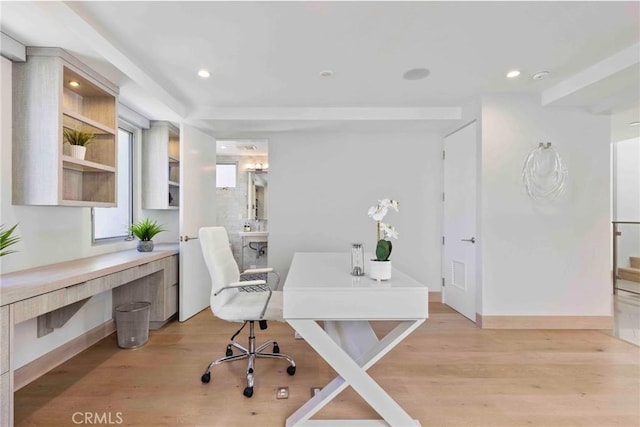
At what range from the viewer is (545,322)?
308cm

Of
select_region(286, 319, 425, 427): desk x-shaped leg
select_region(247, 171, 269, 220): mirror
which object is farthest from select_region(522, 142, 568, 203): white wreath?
select_region(247, 171, 269, 220): mirror

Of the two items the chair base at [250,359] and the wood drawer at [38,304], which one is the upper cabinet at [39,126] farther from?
the chair base at [250,359]

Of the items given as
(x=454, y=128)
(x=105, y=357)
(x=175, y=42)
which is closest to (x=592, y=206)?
(x=454, y=128)

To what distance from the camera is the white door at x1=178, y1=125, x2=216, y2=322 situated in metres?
3.25

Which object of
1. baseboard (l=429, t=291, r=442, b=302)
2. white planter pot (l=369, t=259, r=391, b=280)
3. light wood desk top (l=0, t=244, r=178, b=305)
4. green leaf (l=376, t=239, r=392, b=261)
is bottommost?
baseboard (l=429, t=291, r=442, b=302)

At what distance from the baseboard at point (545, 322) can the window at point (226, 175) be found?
4176 millimetres

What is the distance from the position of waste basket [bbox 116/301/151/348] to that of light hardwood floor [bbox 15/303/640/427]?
0.31 ft

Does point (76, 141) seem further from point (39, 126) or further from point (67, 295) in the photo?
point (67, 295)

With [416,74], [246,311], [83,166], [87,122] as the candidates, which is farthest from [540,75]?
[83,166]

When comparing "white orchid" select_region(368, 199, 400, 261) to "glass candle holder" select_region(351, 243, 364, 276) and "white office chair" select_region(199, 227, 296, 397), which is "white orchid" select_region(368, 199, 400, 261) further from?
"white office chair" select_region(199, 227, 296, 397)

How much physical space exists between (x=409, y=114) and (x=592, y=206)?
213cm

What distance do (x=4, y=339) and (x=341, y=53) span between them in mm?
2597

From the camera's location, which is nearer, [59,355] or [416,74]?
[59,355]

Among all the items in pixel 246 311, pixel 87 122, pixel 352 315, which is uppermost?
pixel 87 122
